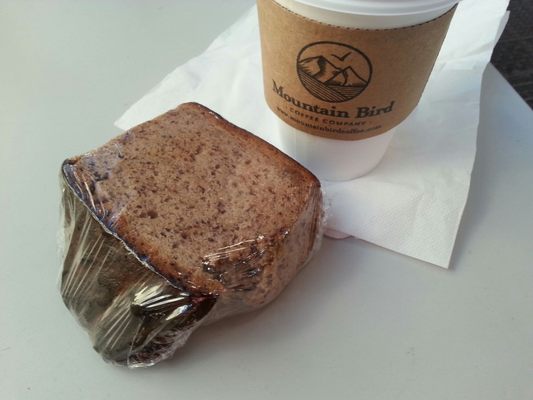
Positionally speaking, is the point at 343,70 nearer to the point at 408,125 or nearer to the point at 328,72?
the point at 328,72

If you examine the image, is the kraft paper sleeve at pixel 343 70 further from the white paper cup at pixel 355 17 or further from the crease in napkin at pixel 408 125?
the crease in napkin at pixel 408 125

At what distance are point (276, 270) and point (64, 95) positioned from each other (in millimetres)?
628

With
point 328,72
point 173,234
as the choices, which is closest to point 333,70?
point 328,72

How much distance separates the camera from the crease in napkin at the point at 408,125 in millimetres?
780

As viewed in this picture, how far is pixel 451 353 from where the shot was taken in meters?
0.68

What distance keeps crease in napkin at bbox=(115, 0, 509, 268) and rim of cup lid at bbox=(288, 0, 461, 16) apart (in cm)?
32

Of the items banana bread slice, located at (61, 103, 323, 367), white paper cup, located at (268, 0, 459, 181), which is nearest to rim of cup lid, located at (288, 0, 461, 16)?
white paper cup, located at (268, 0, 459, 181)

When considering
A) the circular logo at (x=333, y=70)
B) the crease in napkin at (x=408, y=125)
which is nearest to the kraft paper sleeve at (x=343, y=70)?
the circular logo at (x=333, y=70)

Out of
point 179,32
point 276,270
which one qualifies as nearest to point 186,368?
point 276,270

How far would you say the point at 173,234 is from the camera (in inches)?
25.2

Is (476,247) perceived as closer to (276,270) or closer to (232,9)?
(276,270)

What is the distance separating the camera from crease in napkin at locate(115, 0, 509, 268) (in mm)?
780

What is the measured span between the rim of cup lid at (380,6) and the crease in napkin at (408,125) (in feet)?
1.07

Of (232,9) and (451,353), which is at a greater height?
(232,9)
